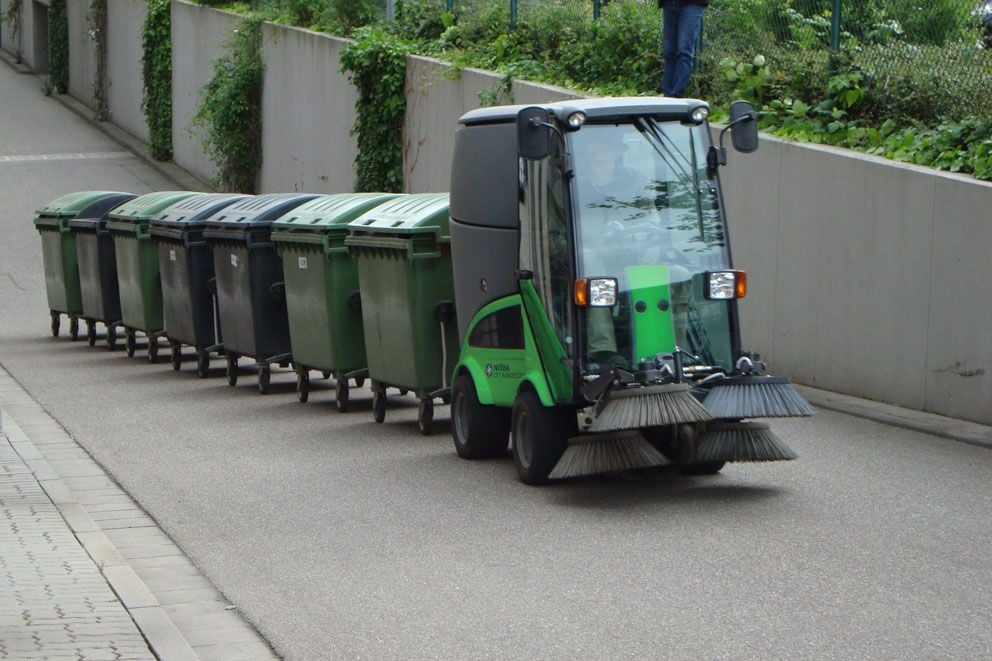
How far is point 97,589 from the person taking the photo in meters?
7.21

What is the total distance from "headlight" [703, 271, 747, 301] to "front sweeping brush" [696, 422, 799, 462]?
31.3 inches

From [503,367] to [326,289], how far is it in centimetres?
391

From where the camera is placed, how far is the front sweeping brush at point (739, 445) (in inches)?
368

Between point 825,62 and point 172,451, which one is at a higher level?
point 825,62

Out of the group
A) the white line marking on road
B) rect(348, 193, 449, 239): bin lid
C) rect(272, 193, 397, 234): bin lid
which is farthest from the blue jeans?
the white line marking on road

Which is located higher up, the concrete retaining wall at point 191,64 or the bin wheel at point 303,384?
the concrete retaining wall at point 191,64

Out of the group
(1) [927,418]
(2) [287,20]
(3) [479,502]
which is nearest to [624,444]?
(3) [479,502]

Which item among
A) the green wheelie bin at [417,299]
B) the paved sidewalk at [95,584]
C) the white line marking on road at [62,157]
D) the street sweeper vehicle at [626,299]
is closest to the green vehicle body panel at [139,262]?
the green wheelie bin at [417,299]

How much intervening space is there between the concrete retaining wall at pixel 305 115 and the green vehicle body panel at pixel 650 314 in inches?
739

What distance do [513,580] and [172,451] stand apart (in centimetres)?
518

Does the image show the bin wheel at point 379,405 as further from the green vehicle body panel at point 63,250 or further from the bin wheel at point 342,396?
the green vehicle body panel at point 63,250

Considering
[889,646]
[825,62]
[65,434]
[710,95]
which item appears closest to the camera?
[889,646]

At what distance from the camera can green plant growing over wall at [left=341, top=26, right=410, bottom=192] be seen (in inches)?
1024

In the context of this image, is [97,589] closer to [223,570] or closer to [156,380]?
[223,570]
